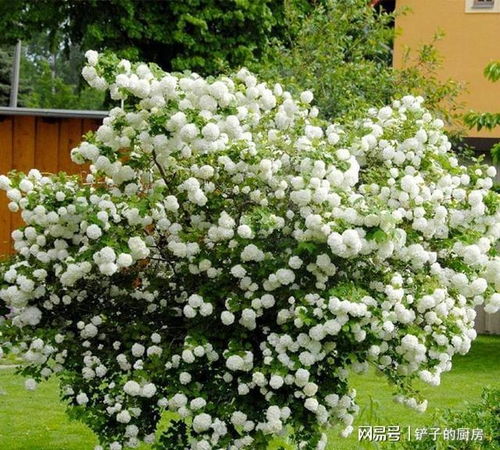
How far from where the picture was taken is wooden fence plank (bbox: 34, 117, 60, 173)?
13.3 metres

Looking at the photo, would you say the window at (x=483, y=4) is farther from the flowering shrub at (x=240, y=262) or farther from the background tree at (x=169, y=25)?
the flowering shrub at (x=240, y=262)

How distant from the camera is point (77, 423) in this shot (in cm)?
787

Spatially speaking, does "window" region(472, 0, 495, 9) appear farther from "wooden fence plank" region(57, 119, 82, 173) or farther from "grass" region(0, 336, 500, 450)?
"wooden fence plank" region(57, 119, 82, 173)

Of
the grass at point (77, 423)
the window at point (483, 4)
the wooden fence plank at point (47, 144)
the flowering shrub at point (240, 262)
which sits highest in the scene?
the window at point (483, 4)

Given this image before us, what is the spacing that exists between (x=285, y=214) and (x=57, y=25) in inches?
601

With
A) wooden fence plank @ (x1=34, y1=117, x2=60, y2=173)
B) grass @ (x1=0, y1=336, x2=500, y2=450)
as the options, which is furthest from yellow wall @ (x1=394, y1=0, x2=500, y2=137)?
wooden fence plank @ (x1=34, y1=117, x2=60, y2=173)

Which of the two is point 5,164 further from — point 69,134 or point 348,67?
point 348,67

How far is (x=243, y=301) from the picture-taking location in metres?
5.25

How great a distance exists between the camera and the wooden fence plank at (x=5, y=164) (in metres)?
13.2

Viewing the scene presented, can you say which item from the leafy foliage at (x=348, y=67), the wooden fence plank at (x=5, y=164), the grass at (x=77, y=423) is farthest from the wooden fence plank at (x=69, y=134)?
the grass at (x=77, y=423)

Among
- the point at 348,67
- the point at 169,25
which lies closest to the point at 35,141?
the point at 348,67

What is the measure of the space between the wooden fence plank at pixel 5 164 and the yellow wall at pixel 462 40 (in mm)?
5341

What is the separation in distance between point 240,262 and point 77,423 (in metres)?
3.11

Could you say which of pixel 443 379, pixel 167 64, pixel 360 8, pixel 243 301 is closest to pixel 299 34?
pixel 360 8
